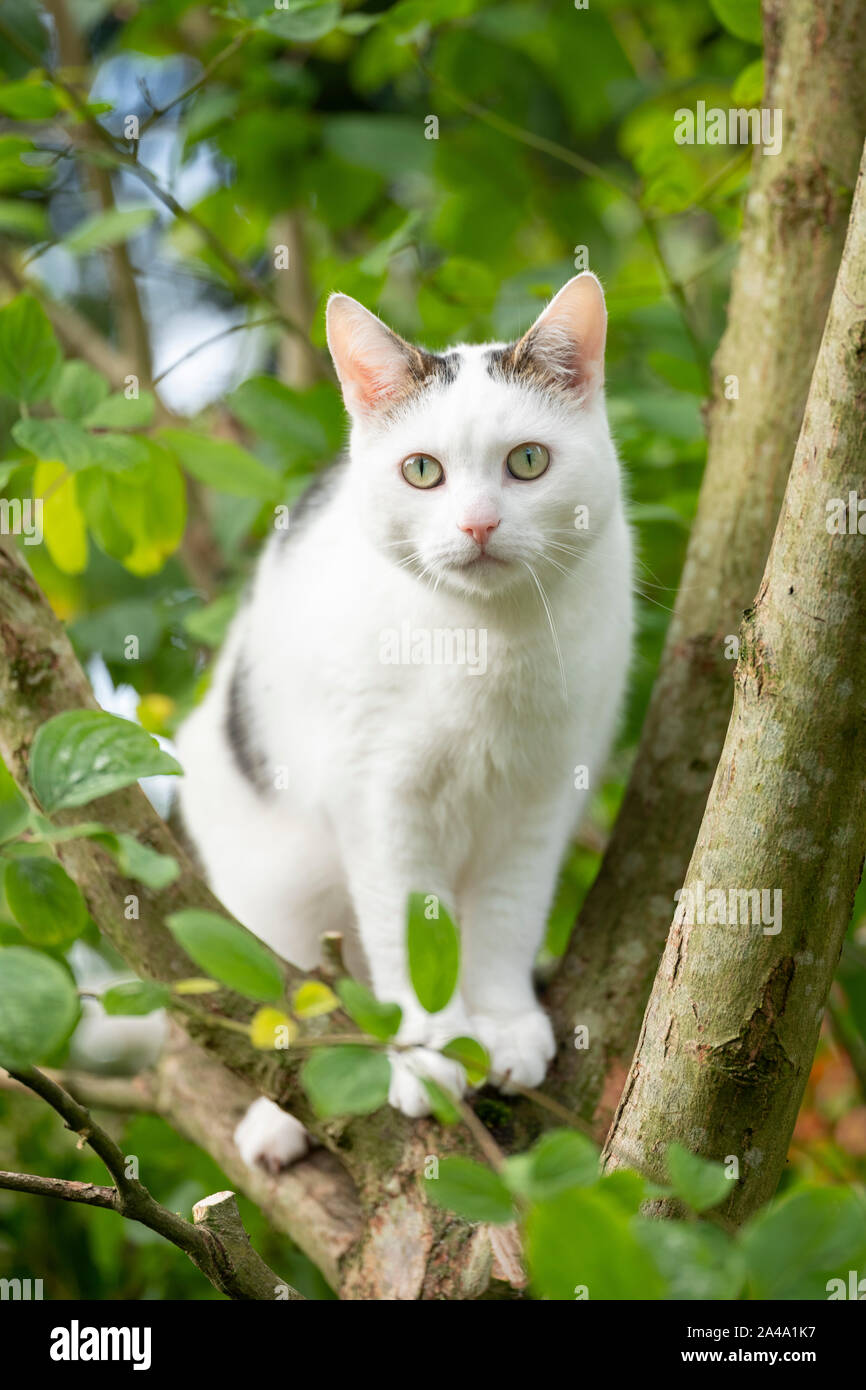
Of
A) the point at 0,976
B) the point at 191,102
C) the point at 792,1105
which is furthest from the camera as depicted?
the point at 191,102

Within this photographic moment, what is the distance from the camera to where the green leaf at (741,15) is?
8.63ft

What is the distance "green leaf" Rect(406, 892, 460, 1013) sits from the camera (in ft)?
4.12

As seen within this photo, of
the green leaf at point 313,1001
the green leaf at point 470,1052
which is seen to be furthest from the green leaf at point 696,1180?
the green leaf at point 313,1001

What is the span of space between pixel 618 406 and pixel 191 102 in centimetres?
202

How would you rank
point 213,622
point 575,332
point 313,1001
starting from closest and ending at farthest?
1. point 313,1001
2. point 575,332
3. point 213,622

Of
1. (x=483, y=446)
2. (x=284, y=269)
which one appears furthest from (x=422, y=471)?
(x=284, y=269)

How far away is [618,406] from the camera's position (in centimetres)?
296

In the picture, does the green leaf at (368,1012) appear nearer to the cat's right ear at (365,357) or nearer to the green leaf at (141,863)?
the green leaf at (141,863)

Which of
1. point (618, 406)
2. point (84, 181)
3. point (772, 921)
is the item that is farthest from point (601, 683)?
point (84, 181)

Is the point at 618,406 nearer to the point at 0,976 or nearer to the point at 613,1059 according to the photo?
the point at 613,1059

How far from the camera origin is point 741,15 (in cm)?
266

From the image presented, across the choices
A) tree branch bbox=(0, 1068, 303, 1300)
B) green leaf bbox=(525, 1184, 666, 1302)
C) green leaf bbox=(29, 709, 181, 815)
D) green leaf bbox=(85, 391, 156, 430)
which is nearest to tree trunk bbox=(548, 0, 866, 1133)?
tree branch bbox=(0, 1068, 303, 1300)

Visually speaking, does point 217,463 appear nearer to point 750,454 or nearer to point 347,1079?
point 750,454

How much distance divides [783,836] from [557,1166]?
0.65 m
